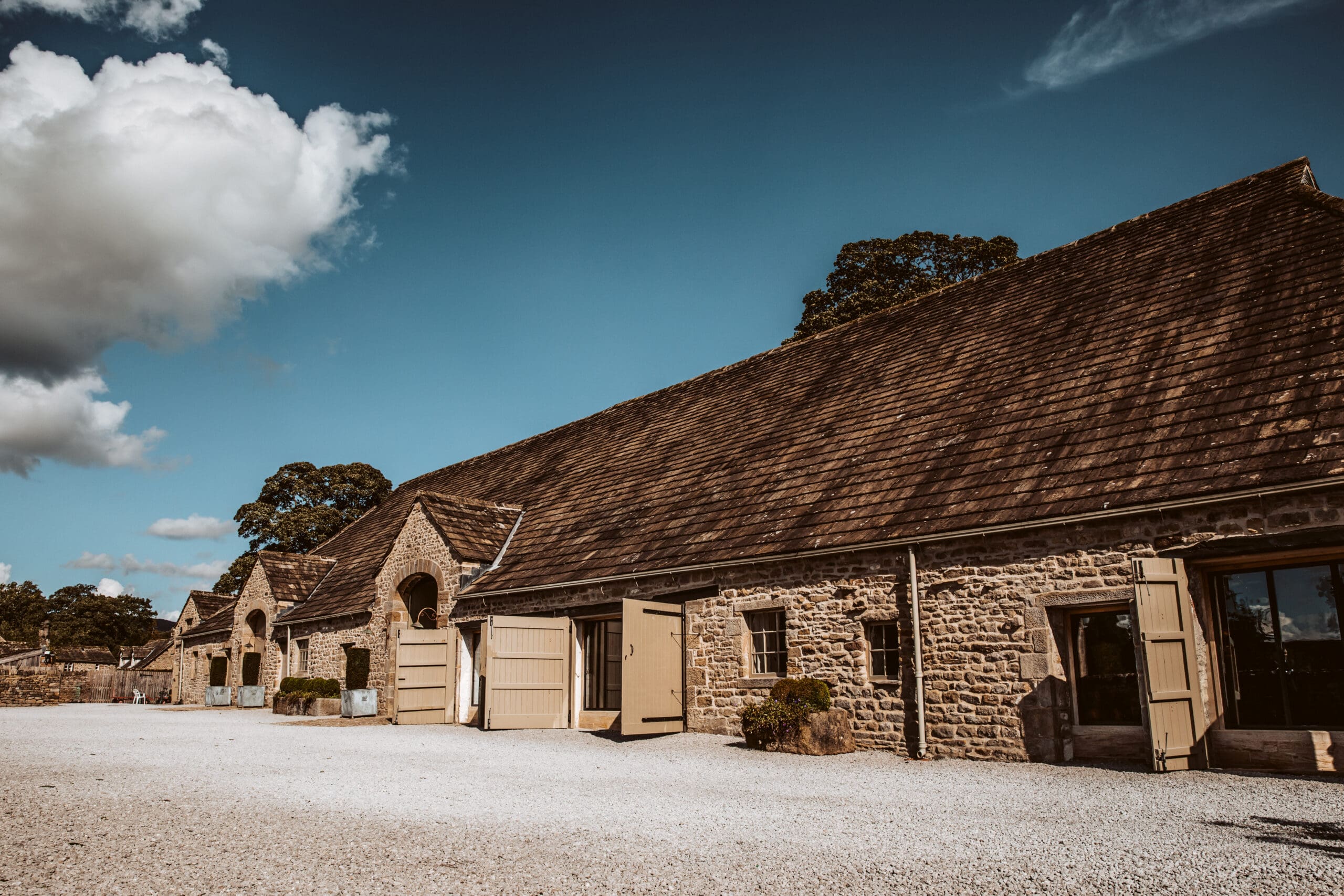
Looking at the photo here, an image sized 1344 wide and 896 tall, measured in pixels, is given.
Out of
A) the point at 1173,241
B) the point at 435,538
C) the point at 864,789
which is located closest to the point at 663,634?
the point at 864,789

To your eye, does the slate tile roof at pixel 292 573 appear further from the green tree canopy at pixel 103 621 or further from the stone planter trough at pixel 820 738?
the green tree canopy at pixel 103 621

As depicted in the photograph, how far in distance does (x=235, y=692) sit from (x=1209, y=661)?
26.6 metres

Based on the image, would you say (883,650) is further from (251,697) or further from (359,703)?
(251,697)

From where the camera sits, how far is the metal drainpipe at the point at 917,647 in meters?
11.1

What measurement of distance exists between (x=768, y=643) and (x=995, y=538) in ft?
13.3

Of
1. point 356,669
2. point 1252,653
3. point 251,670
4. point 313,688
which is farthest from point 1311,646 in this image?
point 251,670

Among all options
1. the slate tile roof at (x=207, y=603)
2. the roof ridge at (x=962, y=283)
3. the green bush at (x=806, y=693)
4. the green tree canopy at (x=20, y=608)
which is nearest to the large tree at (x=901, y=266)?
the roof ridge at (x=962, y=283)

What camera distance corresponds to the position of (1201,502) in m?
9.18

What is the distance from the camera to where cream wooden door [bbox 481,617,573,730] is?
1535 cm

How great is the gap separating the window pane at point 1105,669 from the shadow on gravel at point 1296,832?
3.49m

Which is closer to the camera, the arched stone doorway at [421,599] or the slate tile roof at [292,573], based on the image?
the arched stone doorway at [421,599]

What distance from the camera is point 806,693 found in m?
11.7

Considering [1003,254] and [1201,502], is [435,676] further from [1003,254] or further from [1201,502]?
[1003,254]

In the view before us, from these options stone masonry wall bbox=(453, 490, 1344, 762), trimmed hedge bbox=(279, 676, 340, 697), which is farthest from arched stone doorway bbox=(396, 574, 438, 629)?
stone masonry wall bbox=(453, 490, 1344, 762)
